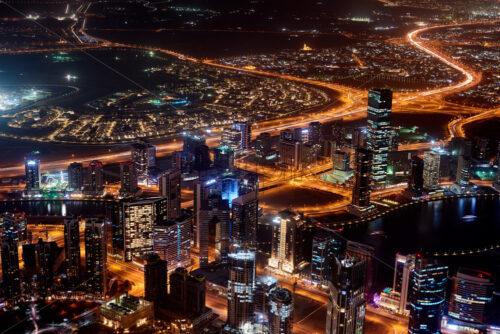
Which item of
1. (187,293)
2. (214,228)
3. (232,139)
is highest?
(232,139)

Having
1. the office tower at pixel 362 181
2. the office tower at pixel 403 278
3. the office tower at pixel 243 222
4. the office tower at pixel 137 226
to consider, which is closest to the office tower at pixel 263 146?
the office tower at pixel 362 181

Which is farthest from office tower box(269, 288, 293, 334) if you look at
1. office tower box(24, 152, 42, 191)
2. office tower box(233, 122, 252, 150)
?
office tower box(233, 122, 252, 150)

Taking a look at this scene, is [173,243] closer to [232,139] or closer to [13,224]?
[13,224]

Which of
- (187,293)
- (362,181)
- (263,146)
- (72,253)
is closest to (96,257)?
(72,253)

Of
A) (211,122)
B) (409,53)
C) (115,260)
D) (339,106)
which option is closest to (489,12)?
(409,53)

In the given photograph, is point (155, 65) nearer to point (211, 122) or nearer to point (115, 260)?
point (211, 122)

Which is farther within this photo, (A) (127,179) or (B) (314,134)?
(B) (314,134)

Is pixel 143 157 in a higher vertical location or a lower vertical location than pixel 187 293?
higher
